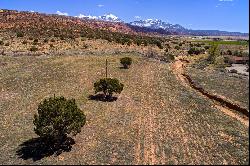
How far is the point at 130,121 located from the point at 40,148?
8.18m

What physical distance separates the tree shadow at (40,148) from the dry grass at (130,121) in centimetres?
51

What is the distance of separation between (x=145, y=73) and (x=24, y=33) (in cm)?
4952

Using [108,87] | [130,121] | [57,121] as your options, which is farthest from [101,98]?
[57,121]

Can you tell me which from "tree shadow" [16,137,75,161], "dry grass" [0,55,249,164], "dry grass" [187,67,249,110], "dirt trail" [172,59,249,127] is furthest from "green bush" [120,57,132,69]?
"tree shadow" [16,137,75,161]

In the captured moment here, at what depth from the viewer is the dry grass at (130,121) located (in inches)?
1031

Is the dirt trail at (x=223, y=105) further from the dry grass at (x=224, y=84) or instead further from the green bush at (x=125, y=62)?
the green bush at (x=125, y=62)

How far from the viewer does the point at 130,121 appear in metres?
33.7

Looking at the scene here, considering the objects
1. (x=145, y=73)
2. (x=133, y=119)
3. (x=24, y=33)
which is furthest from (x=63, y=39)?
(x=133, y=119)

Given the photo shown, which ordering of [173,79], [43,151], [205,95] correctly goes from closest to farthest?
[43,151]
[205,95]
[173,79]

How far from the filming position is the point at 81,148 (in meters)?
27.8

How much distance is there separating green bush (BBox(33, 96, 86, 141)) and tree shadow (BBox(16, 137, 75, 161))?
2.10 ft

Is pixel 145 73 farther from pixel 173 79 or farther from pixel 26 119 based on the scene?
pixel 26 119

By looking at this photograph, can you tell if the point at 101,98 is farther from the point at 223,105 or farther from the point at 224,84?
the point at 224,84

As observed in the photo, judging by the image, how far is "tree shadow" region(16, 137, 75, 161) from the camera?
27.3 metres
